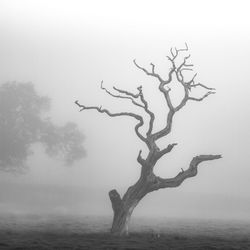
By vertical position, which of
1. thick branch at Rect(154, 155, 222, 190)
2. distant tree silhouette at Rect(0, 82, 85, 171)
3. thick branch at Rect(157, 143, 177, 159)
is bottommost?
thick branch at Rect(154, 155, 222, 190)

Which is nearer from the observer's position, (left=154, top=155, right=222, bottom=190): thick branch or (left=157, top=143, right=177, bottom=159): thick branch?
(left=157, top=143, right=177, bottom=159): thick branch

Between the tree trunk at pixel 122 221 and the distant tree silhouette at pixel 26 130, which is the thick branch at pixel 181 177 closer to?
the tree trunk at pixel 122 221

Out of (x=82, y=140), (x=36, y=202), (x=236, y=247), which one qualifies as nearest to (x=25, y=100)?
(x=82, y=140)

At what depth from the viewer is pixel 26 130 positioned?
5888 centimetres

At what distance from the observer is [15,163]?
59656 mm

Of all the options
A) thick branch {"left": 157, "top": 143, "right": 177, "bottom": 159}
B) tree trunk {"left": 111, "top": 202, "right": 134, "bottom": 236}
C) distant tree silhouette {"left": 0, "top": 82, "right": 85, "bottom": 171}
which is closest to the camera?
thick branch {"left": 157, "top": 143, "right": 177, "bottom": 159}

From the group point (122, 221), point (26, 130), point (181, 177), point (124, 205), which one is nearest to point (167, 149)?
point (181, 177)

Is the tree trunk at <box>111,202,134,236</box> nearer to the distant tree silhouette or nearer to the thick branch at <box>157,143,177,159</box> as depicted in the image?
the thick branch at <box>157,143,177,159</box>

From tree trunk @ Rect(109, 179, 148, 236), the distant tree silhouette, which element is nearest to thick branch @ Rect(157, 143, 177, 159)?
tree trunk @ Rect(109, 179, 148, 236)

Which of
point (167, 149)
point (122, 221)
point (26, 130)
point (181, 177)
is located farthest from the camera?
point (26, 130)

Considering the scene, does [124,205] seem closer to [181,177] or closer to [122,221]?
[122,221]

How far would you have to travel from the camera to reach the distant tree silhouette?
2266 inches

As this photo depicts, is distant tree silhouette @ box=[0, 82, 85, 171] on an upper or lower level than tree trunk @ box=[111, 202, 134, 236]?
upper

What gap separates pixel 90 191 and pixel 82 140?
43.0m
